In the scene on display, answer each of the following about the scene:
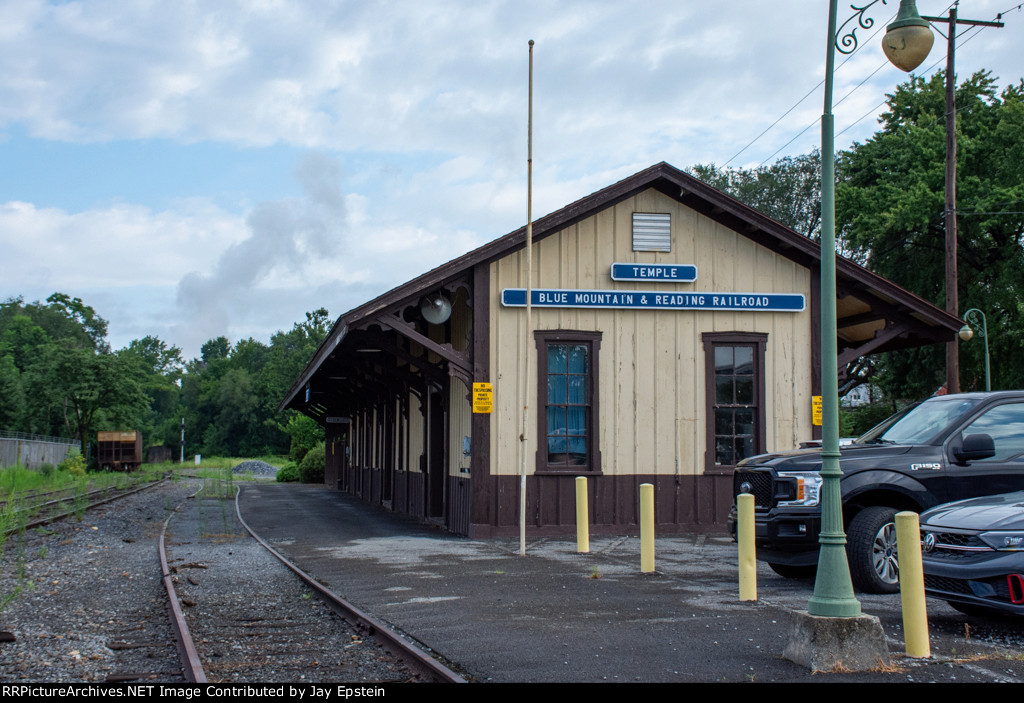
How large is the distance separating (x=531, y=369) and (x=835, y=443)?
9.07 m

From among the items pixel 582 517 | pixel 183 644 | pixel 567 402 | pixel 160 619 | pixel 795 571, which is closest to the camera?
pixel 183 644

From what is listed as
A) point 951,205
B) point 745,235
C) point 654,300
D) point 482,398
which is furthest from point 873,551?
point 951,205

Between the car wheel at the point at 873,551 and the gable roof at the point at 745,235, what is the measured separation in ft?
24.6

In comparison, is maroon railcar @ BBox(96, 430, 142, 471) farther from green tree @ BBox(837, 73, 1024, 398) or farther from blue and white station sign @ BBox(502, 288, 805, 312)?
blue and white station sign @ BBox(502, 288, 805, 312)

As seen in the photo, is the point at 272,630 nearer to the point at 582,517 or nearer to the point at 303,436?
the point at 582,517

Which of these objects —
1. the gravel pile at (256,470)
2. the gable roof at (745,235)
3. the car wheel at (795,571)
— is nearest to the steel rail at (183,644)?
the gable roof at (745,235)

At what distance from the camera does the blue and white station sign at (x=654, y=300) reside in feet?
53.2

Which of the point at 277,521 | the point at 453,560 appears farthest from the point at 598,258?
the point at 277,521

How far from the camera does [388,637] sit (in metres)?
7.68

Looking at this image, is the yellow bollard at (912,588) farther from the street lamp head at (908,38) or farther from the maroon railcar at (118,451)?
the maroon railcar at (118,451)

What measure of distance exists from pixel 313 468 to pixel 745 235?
126 feet

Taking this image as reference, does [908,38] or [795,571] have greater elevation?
[908,38]

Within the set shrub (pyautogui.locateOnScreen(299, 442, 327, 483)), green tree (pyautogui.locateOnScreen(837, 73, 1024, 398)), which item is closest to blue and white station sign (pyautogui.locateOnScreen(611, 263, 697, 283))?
green tree (pyautogui.locateOnScreen(837, 73, 1024, 398))
